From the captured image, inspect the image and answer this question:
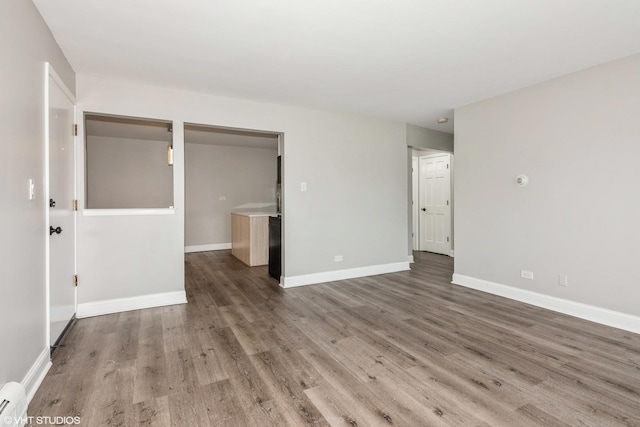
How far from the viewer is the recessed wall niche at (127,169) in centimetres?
619

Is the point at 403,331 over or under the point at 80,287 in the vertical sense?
under

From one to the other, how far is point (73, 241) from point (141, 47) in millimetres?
1913

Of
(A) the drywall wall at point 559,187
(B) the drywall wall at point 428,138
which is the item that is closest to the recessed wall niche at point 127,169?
(B) the drywall wall at point 428,138

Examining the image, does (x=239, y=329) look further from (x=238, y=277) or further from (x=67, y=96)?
(x=67, y=96)

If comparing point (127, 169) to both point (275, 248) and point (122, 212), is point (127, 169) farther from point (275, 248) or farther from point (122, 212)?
point (275, 248)

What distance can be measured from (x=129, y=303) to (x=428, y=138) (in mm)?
5019

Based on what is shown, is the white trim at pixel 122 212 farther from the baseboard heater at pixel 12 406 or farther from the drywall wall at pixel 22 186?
the baseboard heater at pixel 12 406

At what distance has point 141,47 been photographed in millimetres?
2572

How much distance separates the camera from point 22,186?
6.02 feet

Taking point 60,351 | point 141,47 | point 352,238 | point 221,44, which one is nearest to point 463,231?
point 352,238

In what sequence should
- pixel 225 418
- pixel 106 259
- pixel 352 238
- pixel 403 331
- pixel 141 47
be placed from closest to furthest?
pixel 225 418, pixel 141 47, pixel 403 331, pixel 106 259, pixel 352 238

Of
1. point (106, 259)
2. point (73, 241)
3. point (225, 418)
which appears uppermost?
point (73, 241)

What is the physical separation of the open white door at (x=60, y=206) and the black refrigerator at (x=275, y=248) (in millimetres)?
2290

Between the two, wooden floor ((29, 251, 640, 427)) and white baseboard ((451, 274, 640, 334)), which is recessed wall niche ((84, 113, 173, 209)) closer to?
wooden floor ((29, 251, 640, 427))
